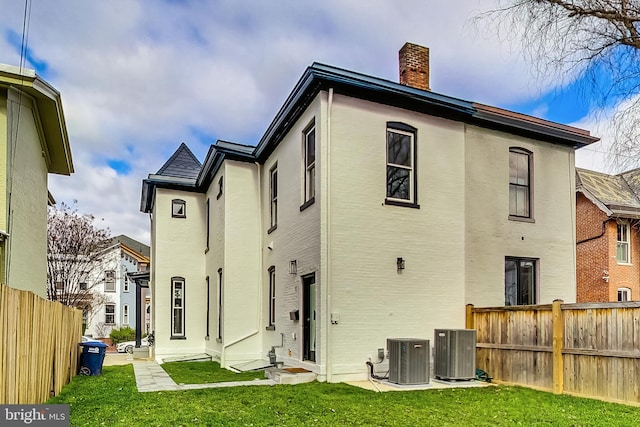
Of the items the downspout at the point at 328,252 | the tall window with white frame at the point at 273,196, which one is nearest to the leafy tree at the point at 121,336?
the tall window with white frame at the point at 273,196

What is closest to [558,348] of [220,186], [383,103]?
[383,103]

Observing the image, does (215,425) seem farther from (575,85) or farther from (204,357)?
(204,357)

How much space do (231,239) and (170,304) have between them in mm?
4462

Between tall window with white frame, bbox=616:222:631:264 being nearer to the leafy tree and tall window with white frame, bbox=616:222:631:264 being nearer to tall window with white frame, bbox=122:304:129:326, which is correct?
the leafy tree

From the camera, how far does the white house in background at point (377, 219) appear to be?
9797 mm

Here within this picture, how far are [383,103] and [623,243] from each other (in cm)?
1474

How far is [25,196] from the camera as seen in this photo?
10414 mm

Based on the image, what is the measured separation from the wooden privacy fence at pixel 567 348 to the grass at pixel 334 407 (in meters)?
0.39

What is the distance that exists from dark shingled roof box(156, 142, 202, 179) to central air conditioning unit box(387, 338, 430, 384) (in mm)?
10806

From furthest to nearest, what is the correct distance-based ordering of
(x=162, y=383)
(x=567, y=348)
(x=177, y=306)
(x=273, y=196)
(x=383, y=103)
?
(x=177, y=306)
(x=273, y=196)
(x=383, y=103)
(x=162, y=383)
(x=567, y=348)

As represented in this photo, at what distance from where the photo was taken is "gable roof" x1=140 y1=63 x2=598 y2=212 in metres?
9.81

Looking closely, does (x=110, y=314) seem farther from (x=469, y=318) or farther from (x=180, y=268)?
(x=469, y=318)

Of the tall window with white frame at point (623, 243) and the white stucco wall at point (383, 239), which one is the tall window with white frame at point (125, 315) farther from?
the white stucco wall at point (383, 239)

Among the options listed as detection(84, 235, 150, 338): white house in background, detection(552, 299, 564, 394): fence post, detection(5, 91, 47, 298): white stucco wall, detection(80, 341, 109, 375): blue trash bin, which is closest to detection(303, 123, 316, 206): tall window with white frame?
detection(552, 299, 564, 394): fence post
